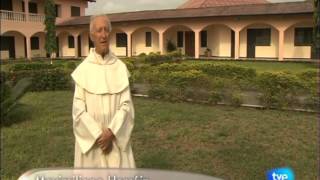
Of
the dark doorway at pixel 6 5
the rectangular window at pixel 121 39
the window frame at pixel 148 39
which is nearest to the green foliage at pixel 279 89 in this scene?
the window frame at pixel 148 39

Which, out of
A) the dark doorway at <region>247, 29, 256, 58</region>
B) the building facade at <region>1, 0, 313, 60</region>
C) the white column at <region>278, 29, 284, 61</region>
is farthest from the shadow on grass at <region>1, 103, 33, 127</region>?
the dark doorway at <region>247, 29, 256, 58</region>

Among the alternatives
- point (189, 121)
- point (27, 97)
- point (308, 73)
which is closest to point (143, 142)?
point (189, 121)

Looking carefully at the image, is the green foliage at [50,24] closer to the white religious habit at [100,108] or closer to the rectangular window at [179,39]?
the rectangular window at [179,39]

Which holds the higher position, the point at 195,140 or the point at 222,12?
the point at 222,12

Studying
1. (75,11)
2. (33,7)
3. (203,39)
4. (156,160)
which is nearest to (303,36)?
(203,39)

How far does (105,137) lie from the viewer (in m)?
2.70

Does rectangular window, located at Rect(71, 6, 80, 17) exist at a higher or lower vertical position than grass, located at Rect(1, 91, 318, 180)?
higher

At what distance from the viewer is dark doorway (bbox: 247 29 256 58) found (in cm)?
2480

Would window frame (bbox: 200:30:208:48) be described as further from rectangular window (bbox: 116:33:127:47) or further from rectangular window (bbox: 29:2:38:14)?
rectangular window (bbox: 29:2:38:14)

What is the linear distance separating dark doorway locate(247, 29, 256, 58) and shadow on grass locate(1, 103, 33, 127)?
18235mm

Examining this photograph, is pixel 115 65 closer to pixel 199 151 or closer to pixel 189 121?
pixel 199 151

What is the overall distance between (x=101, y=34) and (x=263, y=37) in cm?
2284

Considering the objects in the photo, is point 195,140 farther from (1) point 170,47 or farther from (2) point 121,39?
(2) point 121,39

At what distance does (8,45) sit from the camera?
2781cm
